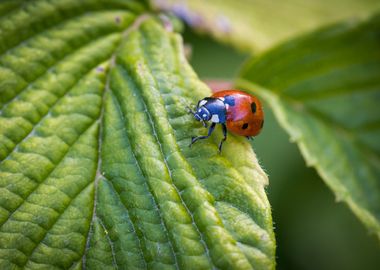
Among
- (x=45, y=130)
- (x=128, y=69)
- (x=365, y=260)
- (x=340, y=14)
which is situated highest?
(x=340, y=14)

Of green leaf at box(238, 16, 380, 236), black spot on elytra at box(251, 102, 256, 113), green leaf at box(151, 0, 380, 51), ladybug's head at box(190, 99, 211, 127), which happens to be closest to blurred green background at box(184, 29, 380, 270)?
green leaf at box(151, 0, 380, 51)

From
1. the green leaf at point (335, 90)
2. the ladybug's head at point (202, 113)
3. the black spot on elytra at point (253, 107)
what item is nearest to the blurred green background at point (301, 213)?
the green leaf at point (335, 90)

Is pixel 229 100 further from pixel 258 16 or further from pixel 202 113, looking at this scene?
pixel 258 16

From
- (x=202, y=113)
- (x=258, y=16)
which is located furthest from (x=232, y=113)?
(x=258, y=16)

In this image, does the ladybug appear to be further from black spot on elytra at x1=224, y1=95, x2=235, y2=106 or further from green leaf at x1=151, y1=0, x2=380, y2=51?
green leaf at x1=151, y1=0, x2=380, y2=51

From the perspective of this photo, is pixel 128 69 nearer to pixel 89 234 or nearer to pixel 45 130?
pixel 45 130

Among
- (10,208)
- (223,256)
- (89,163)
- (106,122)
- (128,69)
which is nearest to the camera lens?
(223,256)

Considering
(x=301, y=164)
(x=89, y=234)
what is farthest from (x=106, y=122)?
(x=301, y=164)
